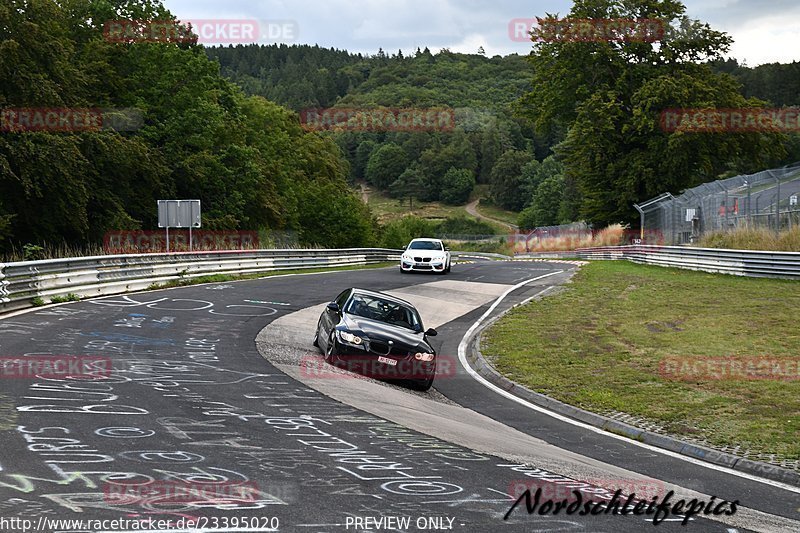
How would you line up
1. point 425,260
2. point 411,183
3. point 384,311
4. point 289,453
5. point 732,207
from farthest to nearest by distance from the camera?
point 411,183 → point 425,260 → point 732,207 → point 384,311 → point 289,453

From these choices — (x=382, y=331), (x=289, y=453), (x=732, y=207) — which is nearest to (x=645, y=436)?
(x=382, y=331)

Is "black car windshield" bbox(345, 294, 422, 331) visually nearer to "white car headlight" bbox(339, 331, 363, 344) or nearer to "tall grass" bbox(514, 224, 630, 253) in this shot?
"white car headlight" bbox(339, 331, 363, 344)

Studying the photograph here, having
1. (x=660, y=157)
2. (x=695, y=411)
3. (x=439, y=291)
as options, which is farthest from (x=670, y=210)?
(x=695, y=411)

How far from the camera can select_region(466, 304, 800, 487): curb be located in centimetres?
889

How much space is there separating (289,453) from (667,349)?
11.0 meters

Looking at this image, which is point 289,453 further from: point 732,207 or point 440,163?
point 440,163

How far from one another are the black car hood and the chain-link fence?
62.5 feet

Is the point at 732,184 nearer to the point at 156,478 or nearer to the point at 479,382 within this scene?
the point at 479,382

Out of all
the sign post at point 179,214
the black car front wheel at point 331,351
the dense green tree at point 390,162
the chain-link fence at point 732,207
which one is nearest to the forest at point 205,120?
the sign post at point 179,214

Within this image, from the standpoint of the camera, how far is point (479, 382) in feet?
48.0

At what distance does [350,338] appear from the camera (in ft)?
44.7

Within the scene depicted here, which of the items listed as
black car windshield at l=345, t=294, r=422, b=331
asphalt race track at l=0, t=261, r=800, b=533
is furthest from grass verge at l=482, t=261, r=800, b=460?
black car windshield at l=345, t=294, r=422, b=331

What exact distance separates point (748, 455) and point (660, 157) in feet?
153

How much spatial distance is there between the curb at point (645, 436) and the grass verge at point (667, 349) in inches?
10.3
